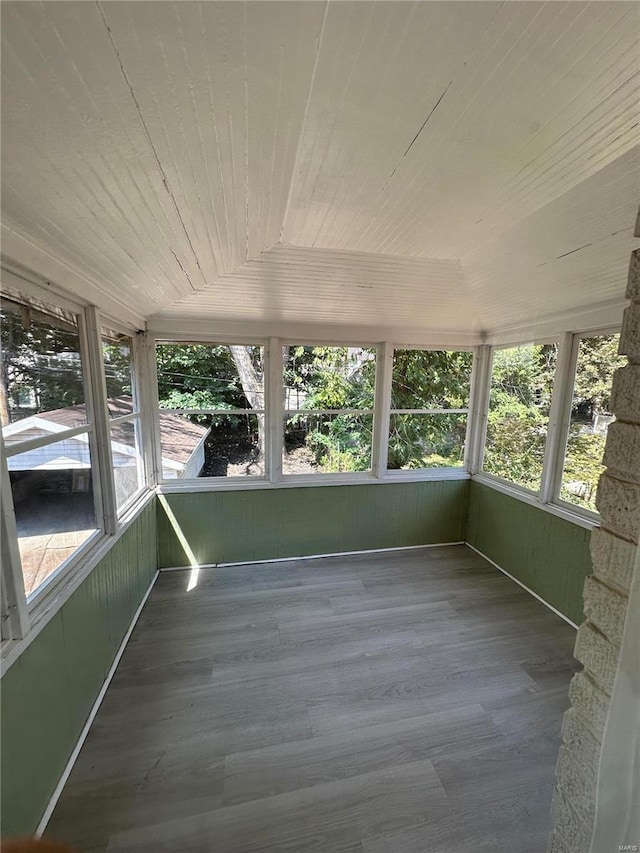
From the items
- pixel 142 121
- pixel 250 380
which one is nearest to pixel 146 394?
pixel 250 380

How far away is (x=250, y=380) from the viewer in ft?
9.79

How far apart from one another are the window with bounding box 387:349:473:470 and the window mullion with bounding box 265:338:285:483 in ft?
3.62

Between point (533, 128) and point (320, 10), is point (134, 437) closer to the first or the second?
point (320, 10)

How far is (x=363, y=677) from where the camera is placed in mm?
1887

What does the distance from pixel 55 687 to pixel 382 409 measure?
2.82 metres

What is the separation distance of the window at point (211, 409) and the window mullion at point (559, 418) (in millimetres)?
2372

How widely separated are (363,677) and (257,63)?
253 cm

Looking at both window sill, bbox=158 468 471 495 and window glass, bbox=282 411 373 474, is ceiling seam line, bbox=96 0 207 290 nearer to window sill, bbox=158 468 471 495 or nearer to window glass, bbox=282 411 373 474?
window glass, bbox=282 411 373 474

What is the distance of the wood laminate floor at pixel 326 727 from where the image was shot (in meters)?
1.25

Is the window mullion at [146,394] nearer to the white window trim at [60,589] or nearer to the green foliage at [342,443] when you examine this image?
the white window trim at [60,589]

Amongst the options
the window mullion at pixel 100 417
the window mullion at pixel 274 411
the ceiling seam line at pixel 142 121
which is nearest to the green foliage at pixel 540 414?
the window mullion at pixel 274 411

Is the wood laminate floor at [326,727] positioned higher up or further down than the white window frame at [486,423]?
further down

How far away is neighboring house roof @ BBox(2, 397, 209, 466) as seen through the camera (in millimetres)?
1303

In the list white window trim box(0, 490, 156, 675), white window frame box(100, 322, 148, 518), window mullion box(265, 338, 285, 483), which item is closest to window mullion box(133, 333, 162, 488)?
white window frame box(100, 322, 148, 518)
